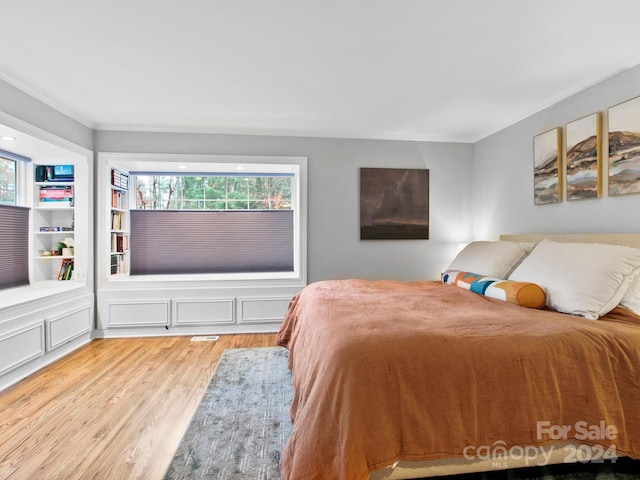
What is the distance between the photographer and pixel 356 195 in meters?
4.03

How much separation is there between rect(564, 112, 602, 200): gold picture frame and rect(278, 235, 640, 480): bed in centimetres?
146

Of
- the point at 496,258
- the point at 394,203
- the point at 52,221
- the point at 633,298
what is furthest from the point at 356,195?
the point at 52,221

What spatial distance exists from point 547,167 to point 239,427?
3.33 metres

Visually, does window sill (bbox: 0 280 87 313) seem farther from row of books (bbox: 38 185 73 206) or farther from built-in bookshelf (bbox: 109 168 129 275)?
row of books (bbox: 38 185 73 206)

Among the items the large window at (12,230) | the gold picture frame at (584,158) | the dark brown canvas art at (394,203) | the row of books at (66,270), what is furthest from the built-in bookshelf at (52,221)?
the gold picture frame at (584,158)

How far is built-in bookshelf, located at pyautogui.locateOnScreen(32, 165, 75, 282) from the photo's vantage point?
360 cm

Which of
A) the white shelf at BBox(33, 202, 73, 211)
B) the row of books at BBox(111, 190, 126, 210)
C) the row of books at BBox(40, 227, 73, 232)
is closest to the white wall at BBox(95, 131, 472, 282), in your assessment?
the row of books at BBox(111, 190, 126, 210)

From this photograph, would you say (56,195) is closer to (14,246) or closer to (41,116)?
(14,246)

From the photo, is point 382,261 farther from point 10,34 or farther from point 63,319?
point 10,34

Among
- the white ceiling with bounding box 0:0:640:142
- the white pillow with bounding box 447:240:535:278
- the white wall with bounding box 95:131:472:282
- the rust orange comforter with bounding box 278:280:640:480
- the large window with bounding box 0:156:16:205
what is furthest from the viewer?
the white wall with bounding box 95:131:472:282

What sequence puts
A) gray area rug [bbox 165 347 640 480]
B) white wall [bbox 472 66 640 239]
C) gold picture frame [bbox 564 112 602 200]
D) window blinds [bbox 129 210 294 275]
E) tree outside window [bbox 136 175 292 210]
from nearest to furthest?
1. gray area rug [bbox 165 347 640 480]
2. white wall [bbox 472 66 640 239]
3. gold picture frame [bbox 564 112 602 200]
4. window blinds [bbox 129 210 294 275]
5. tree outside window [bbox 136 175 292 210]

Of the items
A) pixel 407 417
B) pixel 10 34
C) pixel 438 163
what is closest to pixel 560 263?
pixel 407 417

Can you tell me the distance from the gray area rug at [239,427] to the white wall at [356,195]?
157 cm

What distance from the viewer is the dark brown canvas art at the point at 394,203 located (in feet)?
13.2
